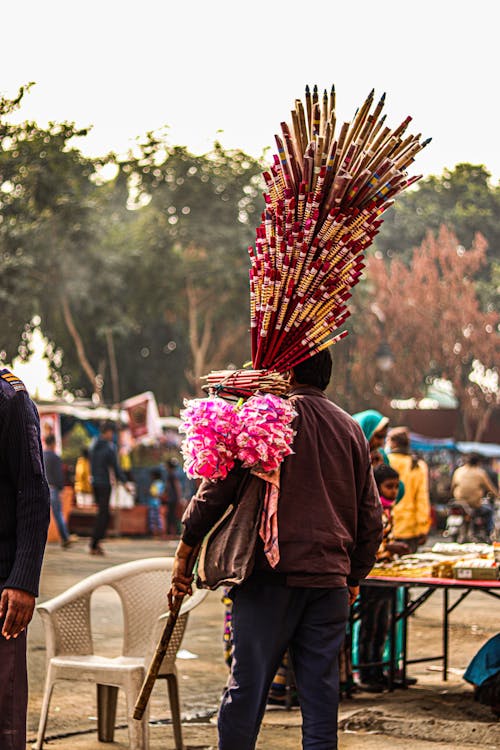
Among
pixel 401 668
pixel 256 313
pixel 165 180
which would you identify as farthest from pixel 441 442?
pixel 256 313

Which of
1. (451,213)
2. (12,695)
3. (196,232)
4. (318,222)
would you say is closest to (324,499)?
(318,222)

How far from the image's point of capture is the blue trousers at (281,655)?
14.7 feet

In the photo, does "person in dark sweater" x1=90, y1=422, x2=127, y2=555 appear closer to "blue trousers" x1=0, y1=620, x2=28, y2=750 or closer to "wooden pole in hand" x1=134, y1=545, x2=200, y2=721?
"wooden pole in hand" x1=134, y1=545, x2=200, y2=721

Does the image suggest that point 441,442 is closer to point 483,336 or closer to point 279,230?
point 483,336

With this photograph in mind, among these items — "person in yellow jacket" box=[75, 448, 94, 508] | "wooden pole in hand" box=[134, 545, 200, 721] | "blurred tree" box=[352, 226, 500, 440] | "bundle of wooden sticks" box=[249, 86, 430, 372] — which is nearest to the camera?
"wooden pole in hand" box=[134, 545, 200, 721]

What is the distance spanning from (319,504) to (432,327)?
159ft

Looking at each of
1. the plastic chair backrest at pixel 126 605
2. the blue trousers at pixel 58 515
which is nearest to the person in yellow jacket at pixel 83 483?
the blue trousers at pixel 58 515

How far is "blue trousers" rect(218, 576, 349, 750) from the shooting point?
14.7 ft

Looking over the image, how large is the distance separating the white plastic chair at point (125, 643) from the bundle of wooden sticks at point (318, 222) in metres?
2.04

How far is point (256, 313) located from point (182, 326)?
3821 cm

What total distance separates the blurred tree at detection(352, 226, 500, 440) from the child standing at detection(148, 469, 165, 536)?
75.9 ft

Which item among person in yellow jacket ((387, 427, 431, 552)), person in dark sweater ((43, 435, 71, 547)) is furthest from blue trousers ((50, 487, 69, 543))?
person in yellow jacket ((387, 427, 431, 552))

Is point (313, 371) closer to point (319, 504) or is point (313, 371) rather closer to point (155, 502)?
point (319, 504)

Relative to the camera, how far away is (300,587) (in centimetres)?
454
